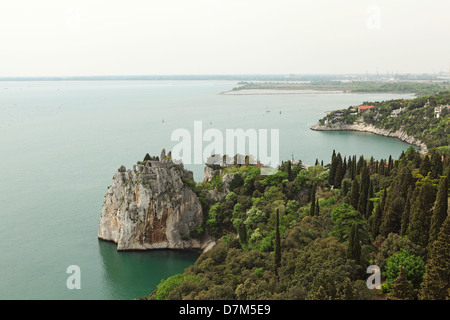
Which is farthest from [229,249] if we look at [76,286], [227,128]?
[227,128]

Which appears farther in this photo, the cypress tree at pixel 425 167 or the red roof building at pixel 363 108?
the red roof building at pixel 363 108

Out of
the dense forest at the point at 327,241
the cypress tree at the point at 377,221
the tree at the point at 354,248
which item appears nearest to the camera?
the dense forest at the point at 327,241

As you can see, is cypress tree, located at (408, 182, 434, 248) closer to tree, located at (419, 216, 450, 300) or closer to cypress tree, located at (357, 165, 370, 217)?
tree, located at (419, 216, 450, 300)

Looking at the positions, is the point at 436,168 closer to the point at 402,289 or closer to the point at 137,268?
the point at 402,289

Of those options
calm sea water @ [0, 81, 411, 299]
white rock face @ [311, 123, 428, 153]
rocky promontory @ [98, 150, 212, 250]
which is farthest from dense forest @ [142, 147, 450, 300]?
white rock face @ [311, 123, 428, 153]

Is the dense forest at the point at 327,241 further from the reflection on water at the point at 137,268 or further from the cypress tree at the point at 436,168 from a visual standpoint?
the reflection on water at the point at 137,268

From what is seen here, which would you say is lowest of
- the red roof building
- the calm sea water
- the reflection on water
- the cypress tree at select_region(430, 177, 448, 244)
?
the reflection on water

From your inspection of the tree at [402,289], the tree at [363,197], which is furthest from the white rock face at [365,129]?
the tree at [402,289]
